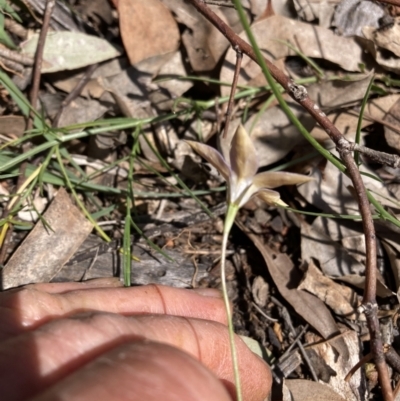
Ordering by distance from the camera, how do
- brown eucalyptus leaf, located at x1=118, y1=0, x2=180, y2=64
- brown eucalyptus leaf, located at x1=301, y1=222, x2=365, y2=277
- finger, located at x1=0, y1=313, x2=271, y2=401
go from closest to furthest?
1. finger, located at x1=0, y1=313, x2=271, y2=401
2. brown eucalyptus leaf, located at x1=301, y1=222, x2=365, y2=277
3. brown eucalyptus leaf, located at x1=118, y1=0, x2=180, y2=64

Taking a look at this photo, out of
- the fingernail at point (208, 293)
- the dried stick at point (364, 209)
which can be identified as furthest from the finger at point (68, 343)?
the dried stick at point (364, 209)

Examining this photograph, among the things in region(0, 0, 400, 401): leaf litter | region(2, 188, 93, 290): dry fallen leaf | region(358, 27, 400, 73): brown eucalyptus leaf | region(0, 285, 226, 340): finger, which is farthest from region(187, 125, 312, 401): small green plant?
region(358, 27, 400, 73): brown eucalyptus leaf

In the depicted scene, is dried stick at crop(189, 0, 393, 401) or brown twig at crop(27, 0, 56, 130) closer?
dried stick at crop(189, 0, 393, 401)

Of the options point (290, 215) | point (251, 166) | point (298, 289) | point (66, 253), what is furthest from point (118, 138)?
point (251, 166)

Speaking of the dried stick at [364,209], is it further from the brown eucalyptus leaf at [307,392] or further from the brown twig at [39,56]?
the brown twig at [39,56]

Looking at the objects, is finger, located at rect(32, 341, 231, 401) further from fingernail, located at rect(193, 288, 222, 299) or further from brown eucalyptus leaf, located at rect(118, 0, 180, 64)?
brown eucalyptus leaf, located at rect(118, 0, 180, 64)

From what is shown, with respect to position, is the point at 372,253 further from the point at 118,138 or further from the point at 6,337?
the point at 118,138

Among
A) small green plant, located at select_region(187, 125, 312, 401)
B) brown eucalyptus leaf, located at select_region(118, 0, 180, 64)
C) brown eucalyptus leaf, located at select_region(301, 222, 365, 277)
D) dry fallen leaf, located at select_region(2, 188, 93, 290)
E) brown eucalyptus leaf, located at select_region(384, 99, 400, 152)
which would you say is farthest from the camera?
brown eucalyptus leaf, located at select_region(118, 0, 180, 64)
